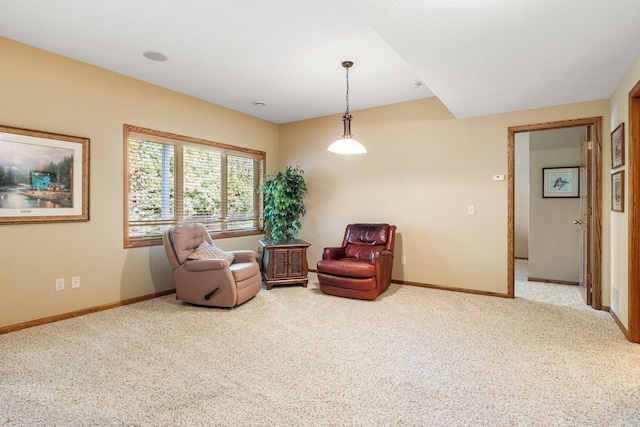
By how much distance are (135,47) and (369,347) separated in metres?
3.43

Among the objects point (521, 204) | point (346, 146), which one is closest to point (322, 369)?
point (346, 146)

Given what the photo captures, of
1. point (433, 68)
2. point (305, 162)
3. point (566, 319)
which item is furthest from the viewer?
point (305, 162)

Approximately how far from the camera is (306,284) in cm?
474

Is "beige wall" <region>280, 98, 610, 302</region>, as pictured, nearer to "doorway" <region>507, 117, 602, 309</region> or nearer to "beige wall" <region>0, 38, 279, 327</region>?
"doorway" <region>507, 117, 602, 309</region>

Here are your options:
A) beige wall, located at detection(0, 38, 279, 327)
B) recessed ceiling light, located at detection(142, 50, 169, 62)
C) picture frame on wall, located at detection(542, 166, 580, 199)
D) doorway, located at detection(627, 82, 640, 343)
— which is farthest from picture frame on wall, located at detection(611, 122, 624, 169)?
beige wall, located at detection(0, 38, 279, 327)

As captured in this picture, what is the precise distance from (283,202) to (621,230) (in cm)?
401

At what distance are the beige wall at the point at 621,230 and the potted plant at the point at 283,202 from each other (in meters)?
3.88

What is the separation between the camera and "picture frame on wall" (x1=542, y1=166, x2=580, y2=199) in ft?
16.8

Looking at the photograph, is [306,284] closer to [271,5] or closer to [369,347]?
[369,347]

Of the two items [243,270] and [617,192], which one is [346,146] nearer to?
[243,270]

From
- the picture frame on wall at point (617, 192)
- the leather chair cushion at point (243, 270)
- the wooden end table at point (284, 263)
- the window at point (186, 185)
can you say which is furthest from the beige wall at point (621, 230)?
the window at point (186, 185)

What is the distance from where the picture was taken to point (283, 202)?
206 inches

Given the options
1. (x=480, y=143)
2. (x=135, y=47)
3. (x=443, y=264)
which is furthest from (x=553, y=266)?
(x=135, y=47)

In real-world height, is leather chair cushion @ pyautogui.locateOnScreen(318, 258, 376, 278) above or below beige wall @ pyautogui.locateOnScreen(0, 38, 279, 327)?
below
